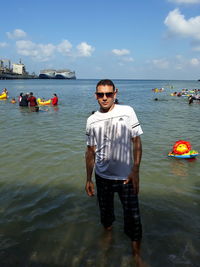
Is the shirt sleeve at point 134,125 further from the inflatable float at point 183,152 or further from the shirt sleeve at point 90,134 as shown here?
the inflatable float at point 183,152

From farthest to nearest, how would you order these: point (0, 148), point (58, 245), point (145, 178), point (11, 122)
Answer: point (11, 122), point (0, 148), point (145, 178), point (58, 245)

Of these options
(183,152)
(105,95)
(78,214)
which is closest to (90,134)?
(105,95)

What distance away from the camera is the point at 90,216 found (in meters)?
4.44

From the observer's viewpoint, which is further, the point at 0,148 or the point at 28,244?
the point at 0,148

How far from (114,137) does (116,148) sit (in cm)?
16

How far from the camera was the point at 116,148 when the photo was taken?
2951mm

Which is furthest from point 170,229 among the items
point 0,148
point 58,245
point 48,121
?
point 48,121

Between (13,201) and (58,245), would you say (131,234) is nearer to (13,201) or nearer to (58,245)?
(58,245)

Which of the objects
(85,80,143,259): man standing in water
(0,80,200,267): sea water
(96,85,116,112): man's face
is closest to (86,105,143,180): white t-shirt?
(85,80,143,259): man standing in water

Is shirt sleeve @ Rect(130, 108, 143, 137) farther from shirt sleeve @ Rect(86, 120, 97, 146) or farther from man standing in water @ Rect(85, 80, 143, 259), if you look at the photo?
shirt sleeve @ Rect(86, 120, 97, 146)

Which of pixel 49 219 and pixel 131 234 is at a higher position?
pixel 131 234

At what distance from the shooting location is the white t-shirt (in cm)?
285

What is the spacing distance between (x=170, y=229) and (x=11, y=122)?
1308 cm

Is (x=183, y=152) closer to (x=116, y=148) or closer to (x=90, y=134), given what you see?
(x=116, y=148)
